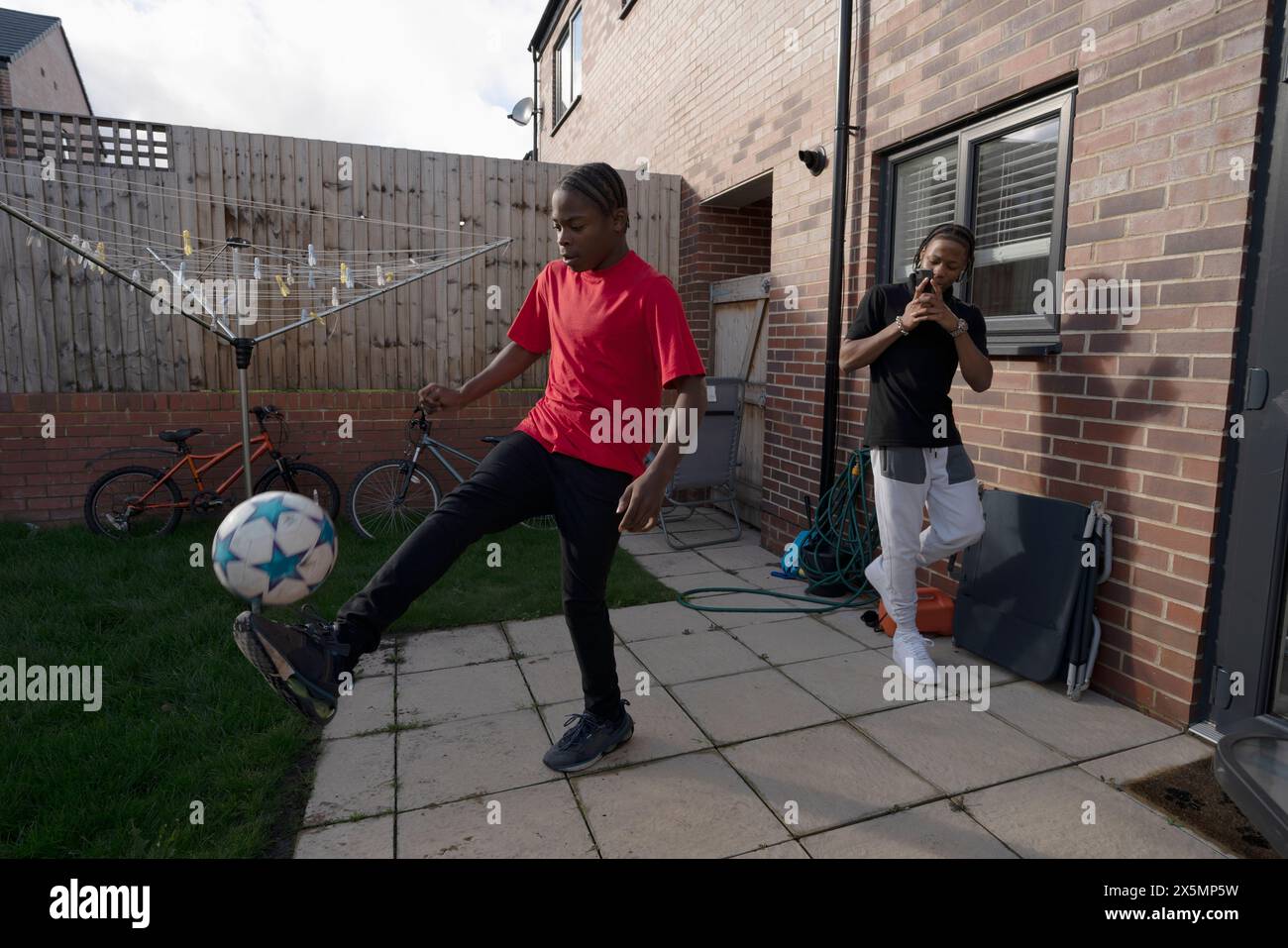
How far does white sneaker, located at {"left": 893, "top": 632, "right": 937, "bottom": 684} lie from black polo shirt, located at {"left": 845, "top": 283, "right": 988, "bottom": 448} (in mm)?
877

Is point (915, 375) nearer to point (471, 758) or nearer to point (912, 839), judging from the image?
point (912, 839)

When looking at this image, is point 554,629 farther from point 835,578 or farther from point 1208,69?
point 1208,69

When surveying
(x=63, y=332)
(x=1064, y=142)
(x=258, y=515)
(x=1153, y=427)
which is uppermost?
(x=1064, y=142)

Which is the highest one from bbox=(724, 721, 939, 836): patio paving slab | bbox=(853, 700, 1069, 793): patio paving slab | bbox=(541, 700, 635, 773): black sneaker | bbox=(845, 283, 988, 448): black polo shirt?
bbox=(845, 283, 988, 448): black polo shirt

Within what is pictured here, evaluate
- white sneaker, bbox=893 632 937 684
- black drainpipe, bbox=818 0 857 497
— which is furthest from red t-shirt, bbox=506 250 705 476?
black drainpipe, bbox=818 0 857 497

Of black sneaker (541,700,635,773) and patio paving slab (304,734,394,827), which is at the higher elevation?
black sneaker (541,700,635,773)

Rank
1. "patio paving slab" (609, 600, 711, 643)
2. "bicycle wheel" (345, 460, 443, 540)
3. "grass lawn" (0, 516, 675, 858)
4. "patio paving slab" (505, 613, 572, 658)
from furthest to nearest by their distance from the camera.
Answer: "bicycle wheel" (345, 460, 443, 540) < "patio paving slab" (609, 600, 711, 643) < "patio paving slab" (505, 613, 572, 658) < "grass lawn" (0, 516, 675, 858)

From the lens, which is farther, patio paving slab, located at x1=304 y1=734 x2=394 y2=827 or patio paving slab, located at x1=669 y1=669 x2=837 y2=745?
patio paving slab, located at x1=669 y1=669 x2=837 y2=745

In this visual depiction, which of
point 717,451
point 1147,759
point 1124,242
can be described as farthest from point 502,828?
point 717,451

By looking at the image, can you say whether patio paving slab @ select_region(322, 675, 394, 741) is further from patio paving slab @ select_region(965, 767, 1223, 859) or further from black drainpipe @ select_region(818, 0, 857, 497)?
black drainpipe @ select_region(818, 0, 857, 497)

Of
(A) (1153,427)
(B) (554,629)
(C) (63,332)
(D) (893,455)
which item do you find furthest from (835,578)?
(C) (63,332)

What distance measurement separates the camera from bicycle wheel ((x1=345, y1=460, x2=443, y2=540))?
5.99 meters

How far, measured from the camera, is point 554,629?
159 inches
